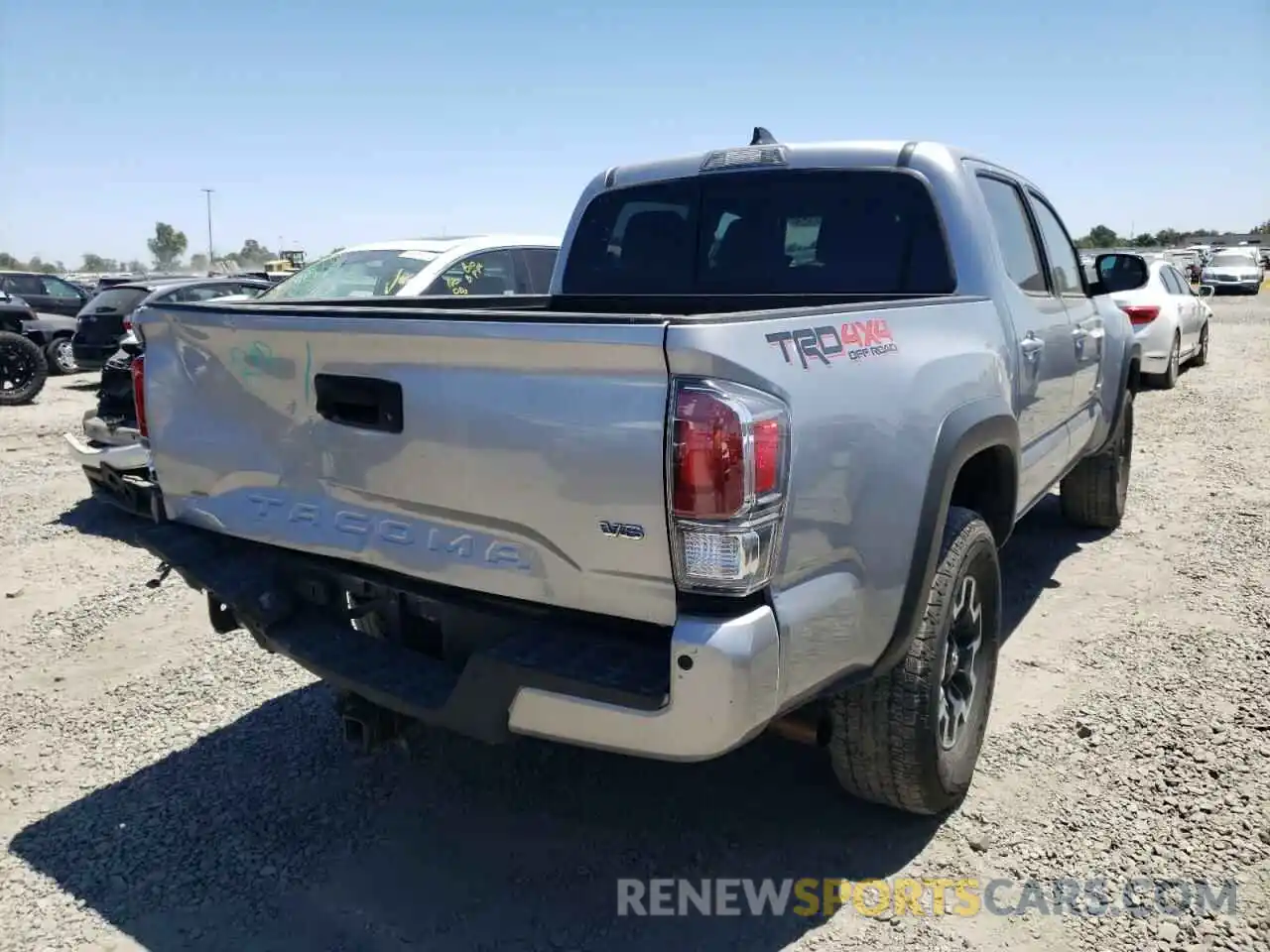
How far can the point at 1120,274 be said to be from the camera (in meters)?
5.39

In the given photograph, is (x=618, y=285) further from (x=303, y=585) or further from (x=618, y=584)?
(x=618, y=584)

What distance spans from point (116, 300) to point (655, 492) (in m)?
14.7

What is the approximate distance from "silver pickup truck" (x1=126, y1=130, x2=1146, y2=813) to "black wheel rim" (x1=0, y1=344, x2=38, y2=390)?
11544 mm

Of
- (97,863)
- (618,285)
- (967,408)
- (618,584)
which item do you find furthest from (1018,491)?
(97,863)

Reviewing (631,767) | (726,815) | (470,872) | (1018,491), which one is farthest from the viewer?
(1018,491)

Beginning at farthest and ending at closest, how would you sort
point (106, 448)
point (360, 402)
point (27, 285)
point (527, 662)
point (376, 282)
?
point (27, 285), point (376, 282), point (106, 448), point (360, 402), point (527, 662)

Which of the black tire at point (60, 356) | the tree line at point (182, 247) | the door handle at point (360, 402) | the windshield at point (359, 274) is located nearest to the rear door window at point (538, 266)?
the windshield at point (359, 274)

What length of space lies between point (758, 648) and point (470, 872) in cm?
136

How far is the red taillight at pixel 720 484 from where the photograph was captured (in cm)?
204

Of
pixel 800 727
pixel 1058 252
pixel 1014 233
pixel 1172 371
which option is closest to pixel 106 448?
pixel 800 727

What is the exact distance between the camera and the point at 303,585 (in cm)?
290

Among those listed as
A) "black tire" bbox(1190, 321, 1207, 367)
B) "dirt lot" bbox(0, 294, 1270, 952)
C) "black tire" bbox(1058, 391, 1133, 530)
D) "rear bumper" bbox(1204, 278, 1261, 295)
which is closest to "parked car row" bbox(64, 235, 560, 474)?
"dirt lot" bbox(0, 294, 1270, 952)

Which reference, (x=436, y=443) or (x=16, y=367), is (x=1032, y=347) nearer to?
(x=436, y=443)

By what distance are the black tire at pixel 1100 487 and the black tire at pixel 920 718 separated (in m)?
3.38
